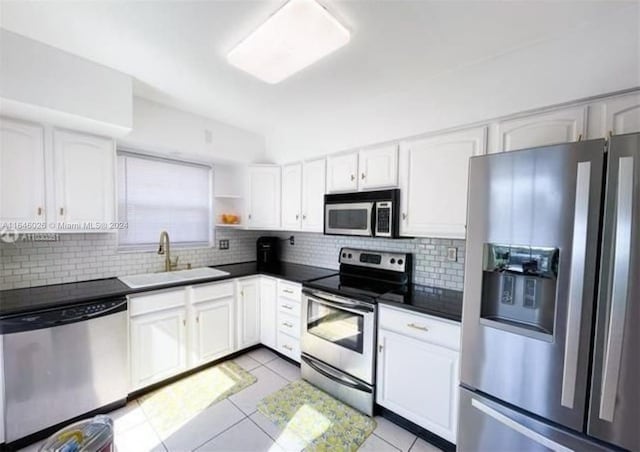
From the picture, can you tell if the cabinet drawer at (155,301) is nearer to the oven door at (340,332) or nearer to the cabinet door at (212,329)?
the cabinet door at (212,329)

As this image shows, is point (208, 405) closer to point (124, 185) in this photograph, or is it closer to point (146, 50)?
point (124, 185)

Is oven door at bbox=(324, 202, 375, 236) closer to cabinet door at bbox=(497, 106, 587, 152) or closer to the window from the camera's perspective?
cabinet door at bbox=(497, 106, 587, 152)

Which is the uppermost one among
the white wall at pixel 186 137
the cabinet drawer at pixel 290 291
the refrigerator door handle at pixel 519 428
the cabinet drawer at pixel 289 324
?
the white wall at pixel 186 137

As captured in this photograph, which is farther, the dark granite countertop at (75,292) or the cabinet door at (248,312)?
the cabinet door at (248,312)

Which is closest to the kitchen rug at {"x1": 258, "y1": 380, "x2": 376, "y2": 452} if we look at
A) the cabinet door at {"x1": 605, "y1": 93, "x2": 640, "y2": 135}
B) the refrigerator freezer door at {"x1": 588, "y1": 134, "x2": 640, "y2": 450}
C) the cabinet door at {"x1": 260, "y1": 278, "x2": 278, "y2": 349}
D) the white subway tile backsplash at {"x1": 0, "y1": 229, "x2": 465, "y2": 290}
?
the cabinet door at {"x1": 260, "y1": 278, "x2": 278, "y2": 349}

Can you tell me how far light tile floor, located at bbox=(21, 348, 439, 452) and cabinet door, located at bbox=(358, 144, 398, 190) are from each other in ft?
6.12

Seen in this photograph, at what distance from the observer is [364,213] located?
2.29m

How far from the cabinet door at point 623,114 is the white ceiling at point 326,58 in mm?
459

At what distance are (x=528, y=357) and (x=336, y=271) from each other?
1.92 meters

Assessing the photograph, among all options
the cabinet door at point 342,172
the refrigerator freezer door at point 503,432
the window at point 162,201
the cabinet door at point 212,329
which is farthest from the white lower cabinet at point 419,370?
the window at point 162,201

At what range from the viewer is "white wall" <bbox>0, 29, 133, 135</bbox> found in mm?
1602

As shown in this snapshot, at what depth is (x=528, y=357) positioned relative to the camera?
1231 millimetres

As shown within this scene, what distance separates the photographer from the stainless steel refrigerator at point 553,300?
3.33ft

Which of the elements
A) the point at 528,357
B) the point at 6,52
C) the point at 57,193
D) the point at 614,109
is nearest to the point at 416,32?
the point at 614,109
